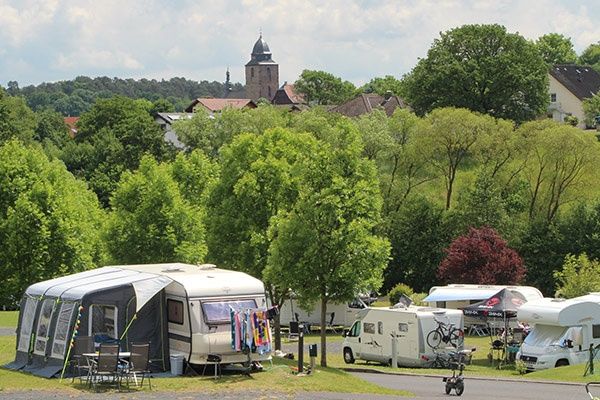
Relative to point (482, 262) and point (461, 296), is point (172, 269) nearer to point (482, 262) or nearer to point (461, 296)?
point (461, 296)

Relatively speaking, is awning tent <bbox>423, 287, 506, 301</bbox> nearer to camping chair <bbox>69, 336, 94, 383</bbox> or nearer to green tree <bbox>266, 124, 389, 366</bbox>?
green tree <bbox>266, 124, 389, 366</bbox>

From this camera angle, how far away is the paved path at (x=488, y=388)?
27.0 metres

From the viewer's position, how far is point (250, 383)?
25.6 metres

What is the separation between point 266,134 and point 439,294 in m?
11.0

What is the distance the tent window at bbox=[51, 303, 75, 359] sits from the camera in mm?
26906

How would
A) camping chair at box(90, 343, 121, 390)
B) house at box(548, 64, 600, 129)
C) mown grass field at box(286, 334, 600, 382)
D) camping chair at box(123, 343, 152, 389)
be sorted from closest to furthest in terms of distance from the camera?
1. camping chair at box(90, 343, 121, 390)
2. camping chair at box(123, 343, 152, 389)
3. mown grass field at box(286, 334, 600, 382)
4. house at box(548, 64, 600, 129)

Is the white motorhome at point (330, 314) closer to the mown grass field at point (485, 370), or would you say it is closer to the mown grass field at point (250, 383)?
the mown grass field at point (485, 370)

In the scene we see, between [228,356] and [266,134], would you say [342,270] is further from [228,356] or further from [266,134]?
[266,134]

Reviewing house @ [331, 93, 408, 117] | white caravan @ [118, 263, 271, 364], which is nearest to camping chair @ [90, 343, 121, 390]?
white caravan @ [118, 263, 271, 364]

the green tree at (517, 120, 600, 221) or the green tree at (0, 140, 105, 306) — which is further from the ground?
the green tree at (517, 120, 600, 221)

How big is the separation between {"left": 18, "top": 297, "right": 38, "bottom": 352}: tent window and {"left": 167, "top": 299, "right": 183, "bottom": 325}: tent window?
12.7 ft

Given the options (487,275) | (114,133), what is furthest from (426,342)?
(114,133)

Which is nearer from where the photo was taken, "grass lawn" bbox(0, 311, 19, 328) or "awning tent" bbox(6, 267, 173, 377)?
"awning tent" bbox(6, 267, 173, 377)

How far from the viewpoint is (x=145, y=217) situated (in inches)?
1777
